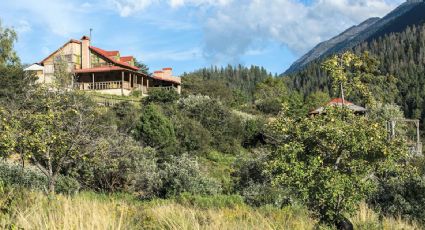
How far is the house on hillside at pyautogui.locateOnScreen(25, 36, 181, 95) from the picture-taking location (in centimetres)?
4848

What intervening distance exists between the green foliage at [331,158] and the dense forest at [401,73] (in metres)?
79.6

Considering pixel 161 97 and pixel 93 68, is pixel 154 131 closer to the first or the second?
pixel 161 97

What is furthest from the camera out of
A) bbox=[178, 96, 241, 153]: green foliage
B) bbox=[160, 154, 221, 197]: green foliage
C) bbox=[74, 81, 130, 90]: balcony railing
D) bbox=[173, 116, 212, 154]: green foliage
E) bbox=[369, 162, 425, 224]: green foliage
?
bbox=[74, 81, 130, 90]: balcony railing

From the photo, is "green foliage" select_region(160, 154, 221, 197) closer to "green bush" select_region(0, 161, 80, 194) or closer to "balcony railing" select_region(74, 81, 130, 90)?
"green bush" select_region(0, 161, 80, 194)

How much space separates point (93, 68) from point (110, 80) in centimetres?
231

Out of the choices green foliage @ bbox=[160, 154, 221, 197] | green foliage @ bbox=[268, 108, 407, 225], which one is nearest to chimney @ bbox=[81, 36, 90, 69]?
green foliage @ bbox=[160, 154, 221, 197]

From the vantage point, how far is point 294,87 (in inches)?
6112

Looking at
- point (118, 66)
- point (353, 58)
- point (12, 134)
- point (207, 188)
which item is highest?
point (118, 66)

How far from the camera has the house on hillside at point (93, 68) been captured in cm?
4848

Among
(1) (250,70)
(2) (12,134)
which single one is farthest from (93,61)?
(1) (250,70)

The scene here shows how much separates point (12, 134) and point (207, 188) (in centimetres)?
743

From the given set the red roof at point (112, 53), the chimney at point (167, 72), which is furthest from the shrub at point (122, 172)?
the chimney at point (167, 72)

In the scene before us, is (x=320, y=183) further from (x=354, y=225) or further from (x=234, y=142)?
(x=234, y=142)

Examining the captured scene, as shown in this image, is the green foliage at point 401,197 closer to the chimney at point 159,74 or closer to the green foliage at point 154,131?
the green foliage at point 154,131
